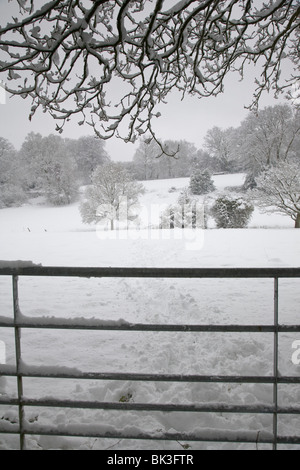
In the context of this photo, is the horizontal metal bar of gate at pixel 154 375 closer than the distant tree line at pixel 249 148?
Yes

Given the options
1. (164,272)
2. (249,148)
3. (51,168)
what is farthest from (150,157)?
(164,272)

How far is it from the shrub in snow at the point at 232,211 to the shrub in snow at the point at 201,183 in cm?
1474

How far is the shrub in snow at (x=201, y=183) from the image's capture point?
3391 centimetres

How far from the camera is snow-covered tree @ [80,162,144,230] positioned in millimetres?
25109

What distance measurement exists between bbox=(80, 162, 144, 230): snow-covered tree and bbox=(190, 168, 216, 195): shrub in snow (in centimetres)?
1065

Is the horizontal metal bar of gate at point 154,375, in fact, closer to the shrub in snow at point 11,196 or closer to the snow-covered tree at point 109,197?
the snow-covered tree at point 109,197

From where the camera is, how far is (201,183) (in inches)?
1339

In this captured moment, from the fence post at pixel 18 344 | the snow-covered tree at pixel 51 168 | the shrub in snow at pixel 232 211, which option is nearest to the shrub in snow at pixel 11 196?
the snow-covered tree at pixel 51 168

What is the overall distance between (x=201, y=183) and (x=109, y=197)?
1311cm

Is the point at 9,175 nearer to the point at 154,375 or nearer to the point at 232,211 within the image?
the point at 232,211

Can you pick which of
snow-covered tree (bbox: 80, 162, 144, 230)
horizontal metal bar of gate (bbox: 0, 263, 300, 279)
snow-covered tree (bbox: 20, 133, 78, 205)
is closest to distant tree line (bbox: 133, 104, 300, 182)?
snow-covered tree (bbox: 80, 162, 144, 230)

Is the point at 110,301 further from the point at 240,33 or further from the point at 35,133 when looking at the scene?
the point at 35,133
